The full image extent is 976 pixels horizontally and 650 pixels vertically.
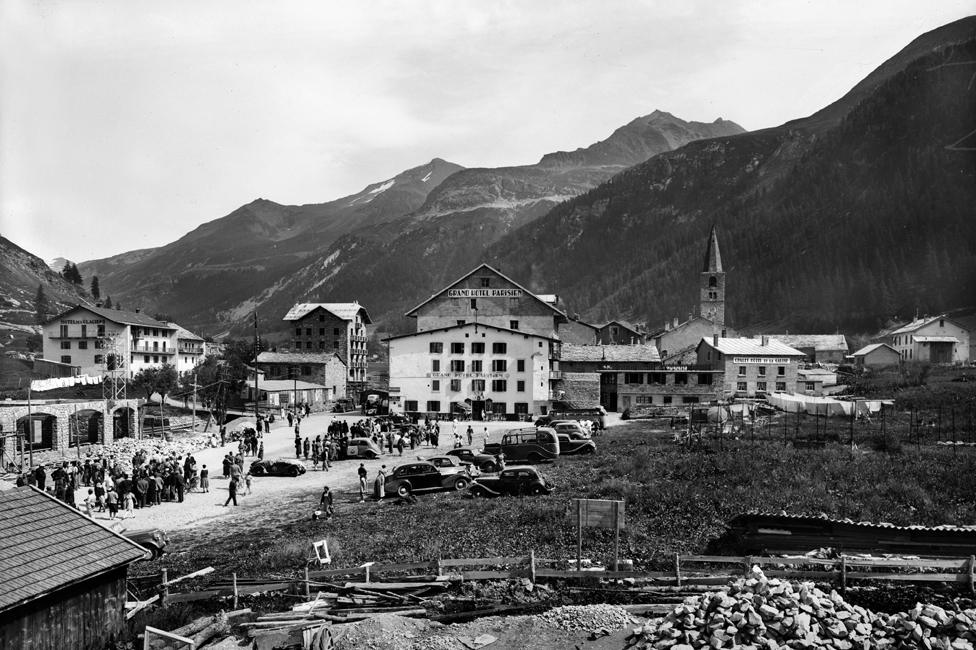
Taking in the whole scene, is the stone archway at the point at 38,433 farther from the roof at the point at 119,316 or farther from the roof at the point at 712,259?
the roof at the point at 712,259

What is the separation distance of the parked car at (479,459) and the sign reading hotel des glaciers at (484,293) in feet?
137

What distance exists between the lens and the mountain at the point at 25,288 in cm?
13288

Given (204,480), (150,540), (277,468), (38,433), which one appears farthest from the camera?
(38,433)

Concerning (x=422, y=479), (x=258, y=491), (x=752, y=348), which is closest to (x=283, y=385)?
(x=258, y=491)

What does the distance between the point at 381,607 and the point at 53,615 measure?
6.16 metres

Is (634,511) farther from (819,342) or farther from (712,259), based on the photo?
(712,259)

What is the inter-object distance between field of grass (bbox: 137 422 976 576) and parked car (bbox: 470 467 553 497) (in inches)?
25.9

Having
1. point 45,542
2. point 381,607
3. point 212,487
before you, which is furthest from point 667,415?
point 45,542

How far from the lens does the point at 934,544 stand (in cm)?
1795

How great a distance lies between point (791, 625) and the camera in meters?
11.5

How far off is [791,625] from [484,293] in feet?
224

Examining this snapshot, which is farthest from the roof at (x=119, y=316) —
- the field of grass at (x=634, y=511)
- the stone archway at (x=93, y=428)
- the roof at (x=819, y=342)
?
the roof at (x=819, y=342)

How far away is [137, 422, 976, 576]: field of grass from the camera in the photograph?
20859mm

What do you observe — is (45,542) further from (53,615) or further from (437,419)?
(437,419)
